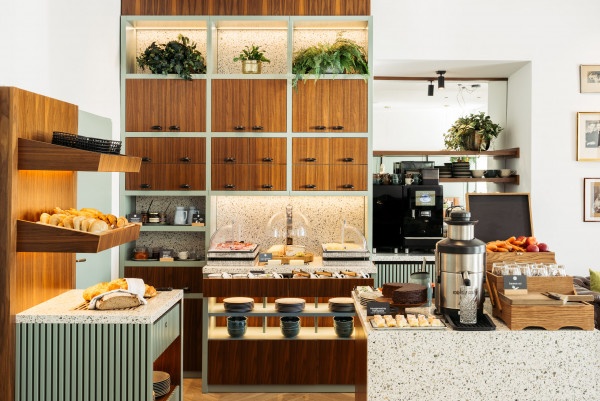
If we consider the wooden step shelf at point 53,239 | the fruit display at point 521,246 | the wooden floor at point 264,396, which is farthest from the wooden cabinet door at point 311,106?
the wooden step shelf at point 53,239

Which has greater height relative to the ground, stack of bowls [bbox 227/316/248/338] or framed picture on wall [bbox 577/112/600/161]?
framed picture on wall [bbox 577/112/600/161]

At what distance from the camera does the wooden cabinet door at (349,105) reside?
506 centimetres

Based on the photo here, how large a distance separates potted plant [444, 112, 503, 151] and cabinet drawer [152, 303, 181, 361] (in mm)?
3695

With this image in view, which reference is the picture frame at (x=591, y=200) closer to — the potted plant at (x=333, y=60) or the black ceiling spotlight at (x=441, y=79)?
the black ceiling spotlight at (x=441, y=79)

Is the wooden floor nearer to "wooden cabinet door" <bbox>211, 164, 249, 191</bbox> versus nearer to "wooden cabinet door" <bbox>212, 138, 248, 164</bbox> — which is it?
"wooden cabinet door" <bbox>211, 164, 249, 191</bbox>

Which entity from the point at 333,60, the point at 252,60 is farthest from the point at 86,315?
the point at 333,60

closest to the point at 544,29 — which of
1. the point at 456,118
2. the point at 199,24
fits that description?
the point at 456,118

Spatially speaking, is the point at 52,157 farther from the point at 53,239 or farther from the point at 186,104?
the point at 186,104

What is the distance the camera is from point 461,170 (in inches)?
224

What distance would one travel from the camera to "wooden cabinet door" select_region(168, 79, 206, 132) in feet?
16.7

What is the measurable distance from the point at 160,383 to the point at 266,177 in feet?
7.51

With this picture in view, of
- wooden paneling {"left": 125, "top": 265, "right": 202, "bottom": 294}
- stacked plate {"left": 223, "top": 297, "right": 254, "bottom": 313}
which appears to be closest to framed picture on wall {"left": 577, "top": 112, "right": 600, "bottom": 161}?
stacked plate {"left": 223, "top": 297, "right": 254, "bottom": 313}

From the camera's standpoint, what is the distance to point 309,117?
508cm

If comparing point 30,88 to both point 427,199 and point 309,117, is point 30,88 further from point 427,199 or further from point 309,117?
point 427,199
